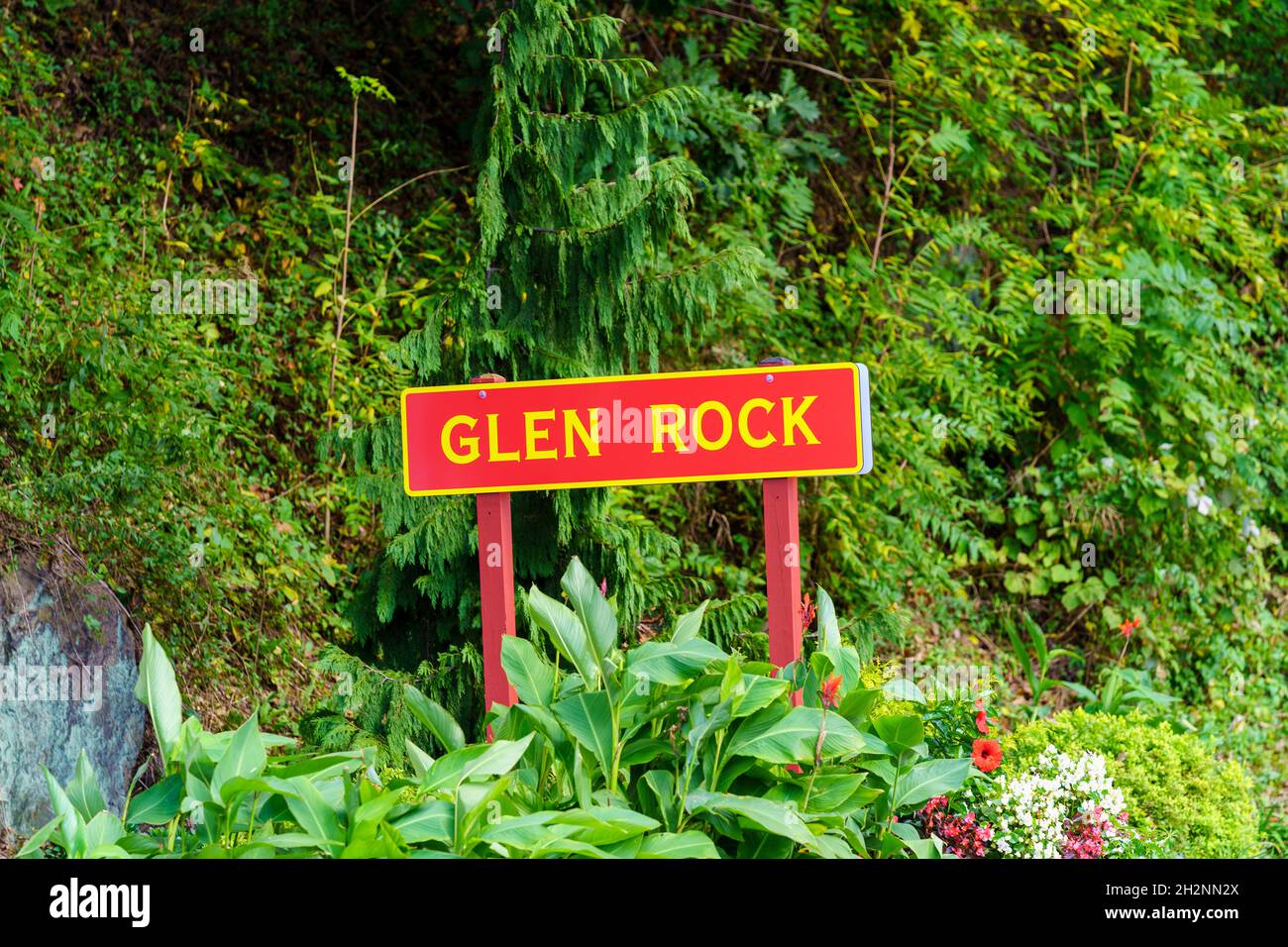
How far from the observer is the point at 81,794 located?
2840mm

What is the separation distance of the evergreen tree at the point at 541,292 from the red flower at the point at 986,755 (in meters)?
1.39

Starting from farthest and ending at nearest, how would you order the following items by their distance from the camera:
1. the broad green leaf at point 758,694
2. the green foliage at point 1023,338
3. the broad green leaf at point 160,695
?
the green foliage at point 1023,338, the broad green leaf at point 758,694, the broad green leaf at point 160,695

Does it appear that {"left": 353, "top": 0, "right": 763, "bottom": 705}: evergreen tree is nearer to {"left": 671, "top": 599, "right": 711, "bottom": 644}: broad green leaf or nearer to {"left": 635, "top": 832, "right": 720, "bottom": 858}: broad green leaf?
{"left": 671, "top": 599, "right": 711, "bottom": 644}: broad green leaf

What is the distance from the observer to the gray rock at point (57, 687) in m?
4.65

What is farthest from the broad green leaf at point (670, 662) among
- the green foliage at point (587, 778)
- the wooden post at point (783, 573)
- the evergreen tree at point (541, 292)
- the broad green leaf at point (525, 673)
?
the evergreen tree at point (541, 292)

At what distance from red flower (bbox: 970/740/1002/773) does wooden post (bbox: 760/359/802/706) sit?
66 centimetres

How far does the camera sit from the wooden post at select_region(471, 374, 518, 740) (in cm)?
398

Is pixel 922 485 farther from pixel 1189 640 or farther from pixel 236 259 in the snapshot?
pixel 236 259

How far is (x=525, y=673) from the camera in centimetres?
327

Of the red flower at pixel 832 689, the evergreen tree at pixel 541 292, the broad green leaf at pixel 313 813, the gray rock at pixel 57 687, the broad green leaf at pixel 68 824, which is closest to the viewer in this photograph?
the broad green leaf at pixel 68 824

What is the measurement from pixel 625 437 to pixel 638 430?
0.15ft

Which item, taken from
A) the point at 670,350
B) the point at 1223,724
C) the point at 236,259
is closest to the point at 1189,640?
the point at 1223,724

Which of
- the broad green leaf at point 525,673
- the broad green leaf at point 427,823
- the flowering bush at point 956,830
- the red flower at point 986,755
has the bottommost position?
the flowering bush at point 956,830

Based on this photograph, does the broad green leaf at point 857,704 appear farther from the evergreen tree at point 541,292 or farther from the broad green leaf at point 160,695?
the broad green leaf at point 160,695
